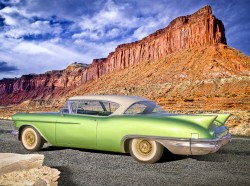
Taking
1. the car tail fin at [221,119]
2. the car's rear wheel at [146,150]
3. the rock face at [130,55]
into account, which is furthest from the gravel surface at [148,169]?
the rock face at [130,55]

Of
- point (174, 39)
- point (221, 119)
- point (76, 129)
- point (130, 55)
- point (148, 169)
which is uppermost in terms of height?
point (174, 39)

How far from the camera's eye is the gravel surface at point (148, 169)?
3951 mm

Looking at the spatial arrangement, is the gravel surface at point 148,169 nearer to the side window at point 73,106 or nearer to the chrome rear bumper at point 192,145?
the chrome rear bumper at point 192,145

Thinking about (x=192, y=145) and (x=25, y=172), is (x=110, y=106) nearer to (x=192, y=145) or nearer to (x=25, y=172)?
(x=192, y=145)

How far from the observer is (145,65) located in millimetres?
91312

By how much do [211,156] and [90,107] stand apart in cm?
268

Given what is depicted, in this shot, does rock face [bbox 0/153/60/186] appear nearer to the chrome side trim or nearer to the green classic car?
the green classic car

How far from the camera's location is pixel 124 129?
5.21 metres

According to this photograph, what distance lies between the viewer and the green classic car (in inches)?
186

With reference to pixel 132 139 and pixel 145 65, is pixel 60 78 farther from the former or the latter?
pixel 132 139

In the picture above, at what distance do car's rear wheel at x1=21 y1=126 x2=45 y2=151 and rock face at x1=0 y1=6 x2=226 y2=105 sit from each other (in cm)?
7746

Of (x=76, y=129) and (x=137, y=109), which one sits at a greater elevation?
(x=137, y=109)

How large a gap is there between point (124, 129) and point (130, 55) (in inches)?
4202

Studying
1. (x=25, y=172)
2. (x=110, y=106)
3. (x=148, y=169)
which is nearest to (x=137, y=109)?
(x=110, y=106)
